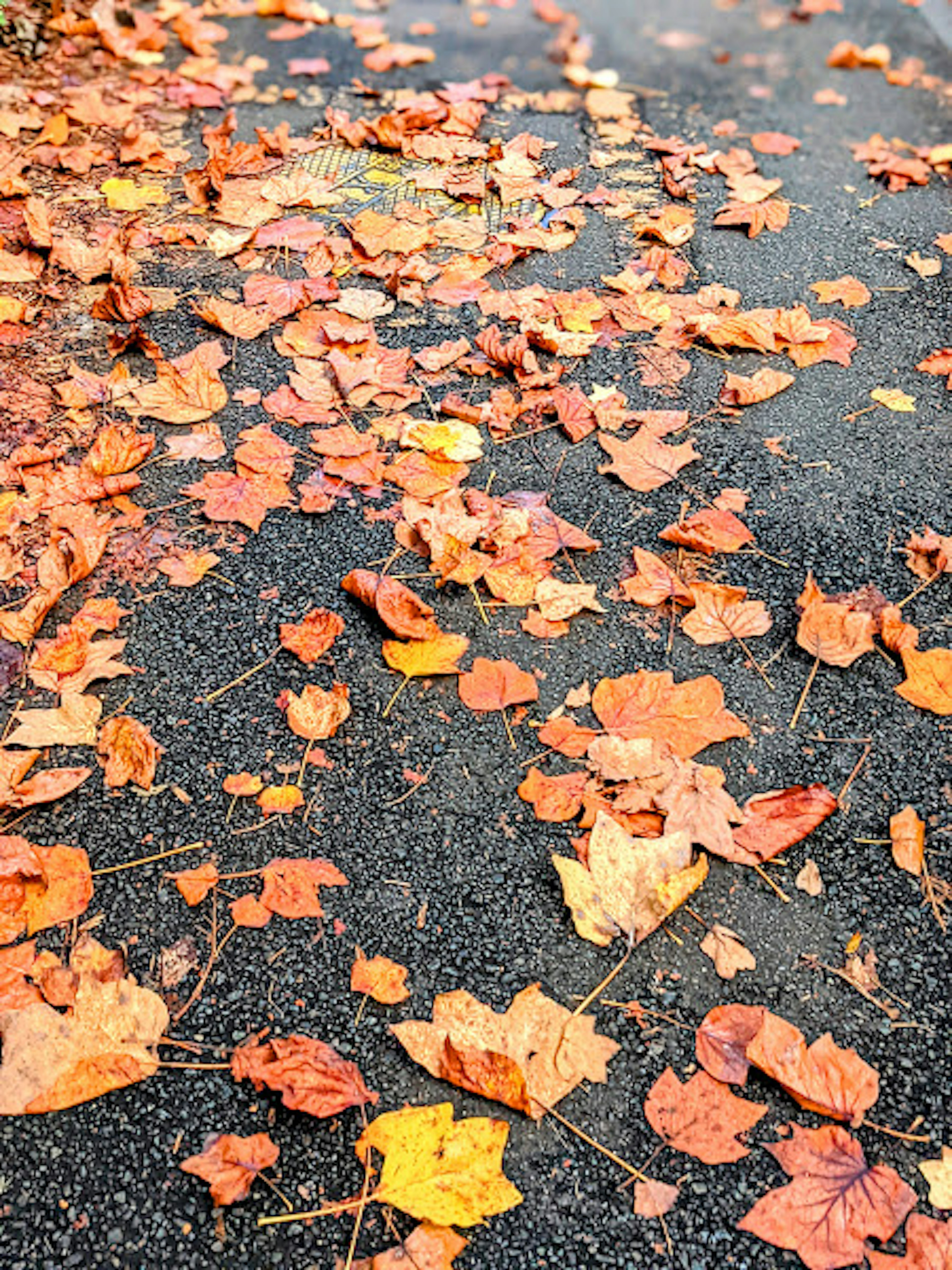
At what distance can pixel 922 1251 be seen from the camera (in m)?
1.53

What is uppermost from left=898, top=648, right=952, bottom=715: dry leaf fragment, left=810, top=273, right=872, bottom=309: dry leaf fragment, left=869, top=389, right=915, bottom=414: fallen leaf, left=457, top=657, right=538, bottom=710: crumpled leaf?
left=810, top=273, right=872, bottom=309: dry leaf fragment

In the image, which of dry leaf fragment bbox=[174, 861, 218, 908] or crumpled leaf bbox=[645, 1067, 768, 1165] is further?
dry leaf fragment bbox=[174, 861, 218, 908]

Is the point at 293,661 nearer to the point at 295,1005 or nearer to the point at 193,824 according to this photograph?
the point at 193,824

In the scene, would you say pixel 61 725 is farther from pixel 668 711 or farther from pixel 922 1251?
pixel 922 1251

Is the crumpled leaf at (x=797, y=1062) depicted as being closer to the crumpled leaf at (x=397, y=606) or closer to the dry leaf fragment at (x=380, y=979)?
the dry leaf fragment at (x=380, y=979)

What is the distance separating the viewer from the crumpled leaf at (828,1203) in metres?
1.54

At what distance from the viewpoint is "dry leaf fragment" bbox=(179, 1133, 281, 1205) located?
1582mm

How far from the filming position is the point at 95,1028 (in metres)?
1.74

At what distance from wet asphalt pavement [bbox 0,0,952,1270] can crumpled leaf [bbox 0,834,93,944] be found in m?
0.04

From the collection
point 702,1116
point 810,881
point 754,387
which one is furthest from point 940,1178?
point 754,387

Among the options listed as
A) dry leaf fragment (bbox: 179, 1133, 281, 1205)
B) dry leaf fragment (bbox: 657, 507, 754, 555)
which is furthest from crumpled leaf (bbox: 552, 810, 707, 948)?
dry leaf fragment (bbox: 657, 507, 754, 555)

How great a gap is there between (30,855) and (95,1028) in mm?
370

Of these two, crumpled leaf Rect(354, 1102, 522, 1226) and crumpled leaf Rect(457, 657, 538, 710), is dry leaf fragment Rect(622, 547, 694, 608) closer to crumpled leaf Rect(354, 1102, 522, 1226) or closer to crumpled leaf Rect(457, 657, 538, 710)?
crumpled leaf Rect(457, 657, 538, 710)

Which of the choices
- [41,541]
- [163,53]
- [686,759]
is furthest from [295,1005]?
[163,53]
